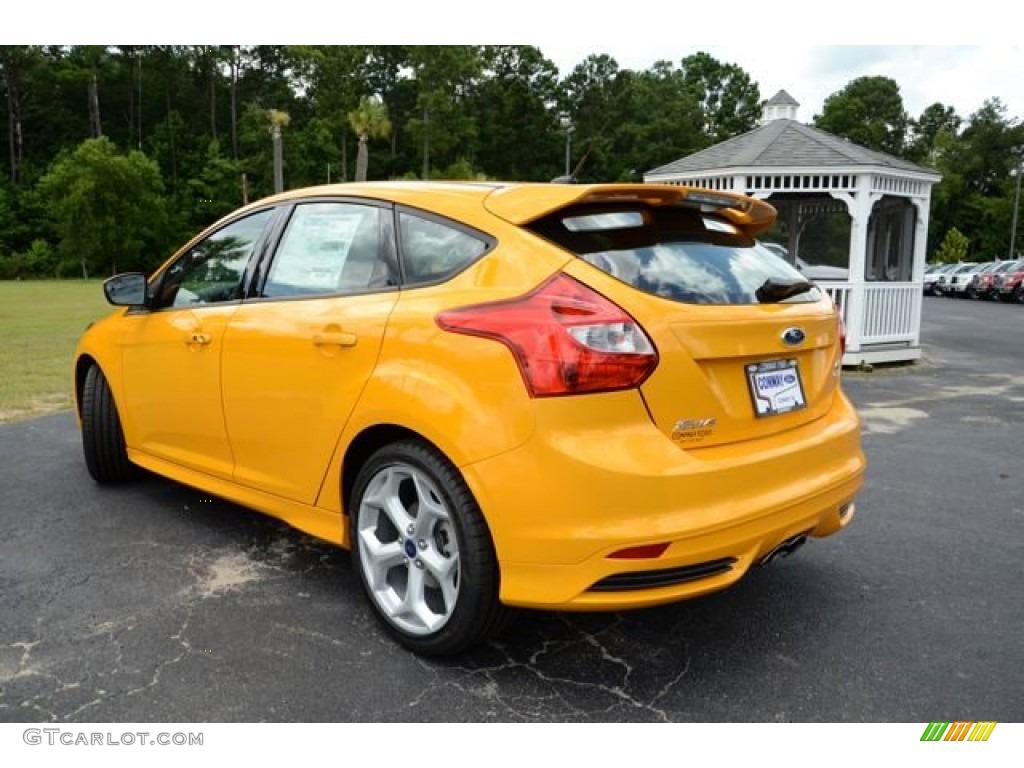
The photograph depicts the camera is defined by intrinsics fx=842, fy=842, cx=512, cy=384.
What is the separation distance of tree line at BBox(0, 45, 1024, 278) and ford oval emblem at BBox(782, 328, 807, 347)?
188 feet

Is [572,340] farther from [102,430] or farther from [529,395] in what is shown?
[102,430]

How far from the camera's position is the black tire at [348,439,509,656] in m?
2.70

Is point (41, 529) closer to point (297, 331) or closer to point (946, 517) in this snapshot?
point (297, 331)

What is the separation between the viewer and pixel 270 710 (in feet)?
8.68

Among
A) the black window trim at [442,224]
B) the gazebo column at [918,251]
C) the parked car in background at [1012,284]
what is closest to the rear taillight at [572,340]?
the black window trim at [442,224]

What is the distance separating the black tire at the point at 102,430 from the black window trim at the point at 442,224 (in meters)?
2.49

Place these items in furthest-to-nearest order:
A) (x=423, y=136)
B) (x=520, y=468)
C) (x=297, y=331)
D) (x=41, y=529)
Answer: (x=423, y=136) < (x=41, y=529) < (x=297, y=331) < (x=520, y=468)

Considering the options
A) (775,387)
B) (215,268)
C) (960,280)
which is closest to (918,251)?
(775,387)

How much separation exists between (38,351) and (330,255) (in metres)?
10.9

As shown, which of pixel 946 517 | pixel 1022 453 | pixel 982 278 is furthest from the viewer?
pixel 982 278

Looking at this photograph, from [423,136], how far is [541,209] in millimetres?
67601

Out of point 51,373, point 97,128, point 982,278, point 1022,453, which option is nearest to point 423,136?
point 97,128

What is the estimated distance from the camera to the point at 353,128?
5928 cm

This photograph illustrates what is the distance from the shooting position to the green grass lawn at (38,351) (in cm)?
813
